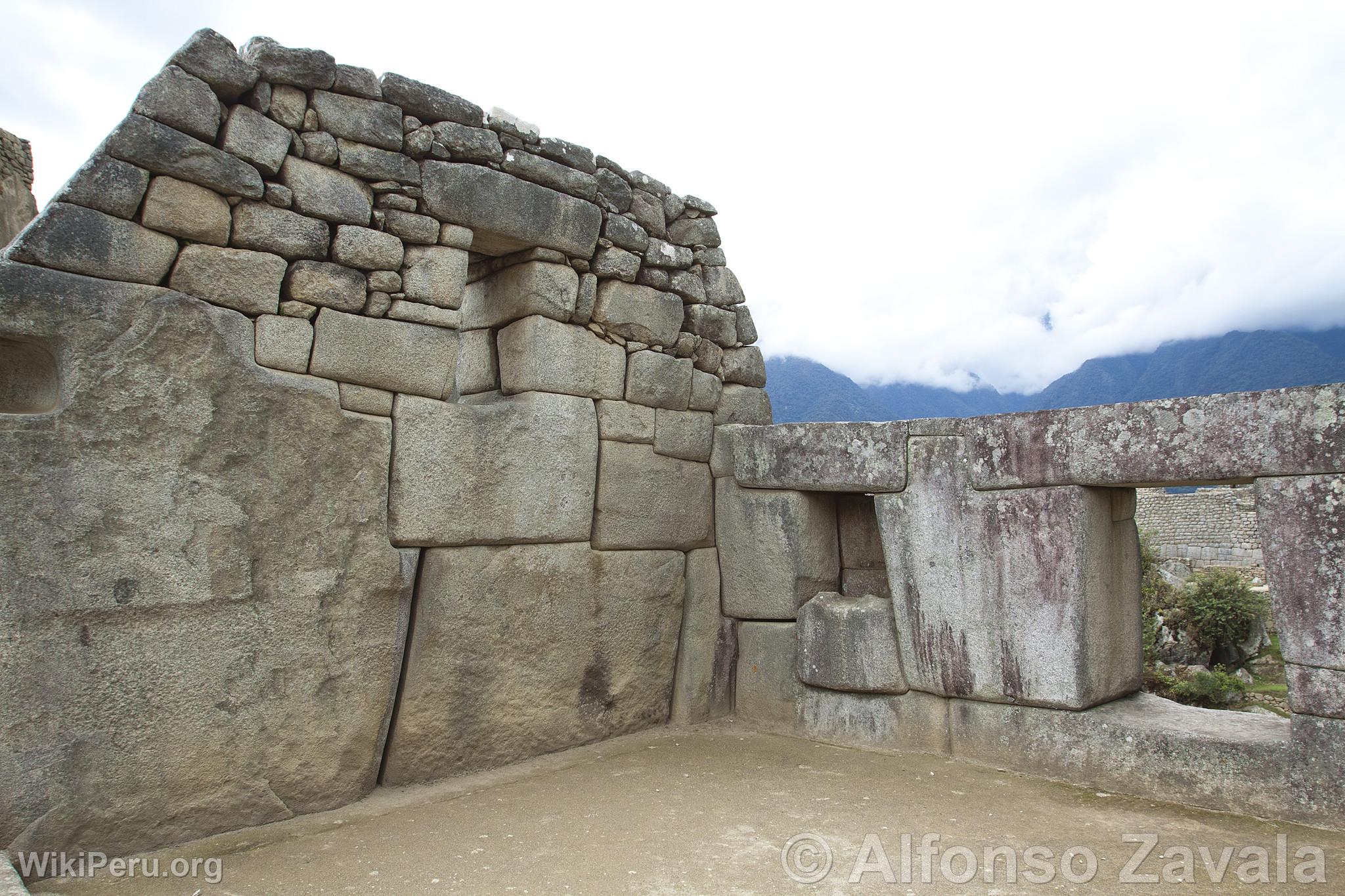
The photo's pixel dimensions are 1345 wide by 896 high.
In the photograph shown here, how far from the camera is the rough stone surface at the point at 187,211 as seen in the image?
3.26 metres

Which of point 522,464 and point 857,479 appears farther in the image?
point 857,479

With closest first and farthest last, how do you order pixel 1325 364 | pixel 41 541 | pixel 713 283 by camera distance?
pixel 41 541 < pixel 713 283 < pixel 1325 364

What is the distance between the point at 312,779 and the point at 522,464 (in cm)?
169

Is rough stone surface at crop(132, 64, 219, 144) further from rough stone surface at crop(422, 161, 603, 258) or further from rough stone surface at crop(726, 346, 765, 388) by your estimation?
rough stone surface at crop(726, 346, 765, 388)

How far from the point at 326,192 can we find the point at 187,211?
0.59m

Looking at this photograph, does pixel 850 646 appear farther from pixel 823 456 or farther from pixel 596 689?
pixel 596 689

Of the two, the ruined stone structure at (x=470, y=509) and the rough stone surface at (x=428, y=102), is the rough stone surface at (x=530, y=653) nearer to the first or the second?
the ruined stone structure at (x=470, y=509)

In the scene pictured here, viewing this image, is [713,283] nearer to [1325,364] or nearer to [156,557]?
[156,557]

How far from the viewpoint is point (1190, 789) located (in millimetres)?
3684

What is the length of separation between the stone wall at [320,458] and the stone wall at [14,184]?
6.83 m

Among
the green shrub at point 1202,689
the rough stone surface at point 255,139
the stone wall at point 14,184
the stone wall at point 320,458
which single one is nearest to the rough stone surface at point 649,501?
the stone wall at point 320,458

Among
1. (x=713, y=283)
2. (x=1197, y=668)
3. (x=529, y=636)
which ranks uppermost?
(x=713, y=283)

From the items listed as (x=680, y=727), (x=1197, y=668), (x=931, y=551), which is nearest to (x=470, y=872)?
(x=680, y=727)

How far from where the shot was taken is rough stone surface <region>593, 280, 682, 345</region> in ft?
15.7
